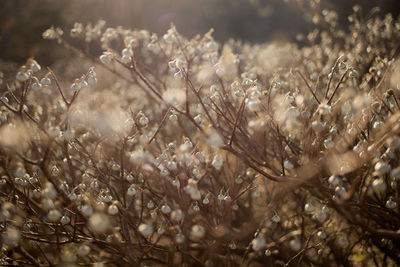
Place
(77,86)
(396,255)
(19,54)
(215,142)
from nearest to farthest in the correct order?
(215,142) < (77,86) < (396,255) < (19,54)

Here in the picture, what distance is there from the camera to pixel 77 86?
2.29m

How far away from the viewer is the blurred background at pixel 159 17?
43.3 feet

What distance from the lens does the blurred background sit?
43.3ft

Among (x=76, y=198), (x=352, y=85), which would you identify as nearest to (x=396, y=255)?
(x=352, y=85)

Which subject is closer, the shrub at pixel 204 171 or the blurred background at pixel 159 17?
the shrub at pixel 204 171

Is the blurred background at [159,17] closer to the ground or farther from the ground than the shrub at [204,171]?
farther from the ground

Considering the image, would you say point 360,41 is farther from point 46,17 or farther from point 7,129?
point 46,17

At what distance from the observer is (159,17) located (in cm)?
1708

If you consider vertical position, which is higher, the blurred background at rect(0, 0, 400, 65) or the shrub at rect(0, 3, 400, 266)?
the blurred background at rect(0, 0, 400, 65)

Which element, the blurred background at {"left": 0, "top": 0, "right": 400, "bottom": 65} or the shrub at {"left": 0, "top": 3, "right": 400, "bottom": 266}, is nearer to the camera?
the shrub at {"left": 0, "top": 3, "right": 400, "bottom": 266}

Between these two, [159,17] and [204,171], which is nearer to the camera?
[204,171]

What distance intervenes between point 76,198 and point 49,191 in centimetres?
43

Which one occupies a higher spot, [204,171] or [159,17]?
[159,17]

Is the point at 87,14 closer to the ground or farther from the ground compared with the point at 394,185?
farther from the ground
